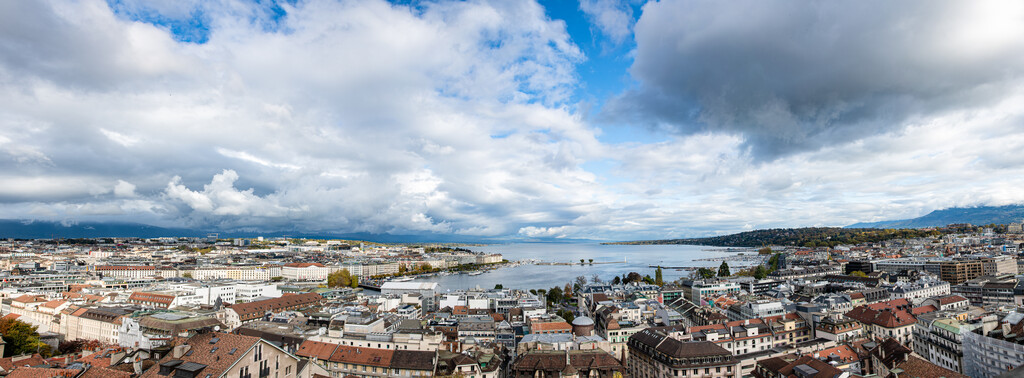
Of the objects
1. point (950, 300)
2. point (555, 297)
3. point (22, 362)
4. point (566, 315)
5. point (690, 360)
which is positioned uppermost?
point (22, 362)

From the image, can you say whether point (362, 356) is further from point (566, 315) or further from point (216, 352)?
point (566, 315)

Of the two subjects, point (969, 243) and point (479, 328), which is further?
point (969, 243)

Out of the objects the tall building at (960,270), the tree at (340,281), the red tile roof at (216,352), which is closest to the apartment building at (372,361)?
the red tile roof at (216,352)

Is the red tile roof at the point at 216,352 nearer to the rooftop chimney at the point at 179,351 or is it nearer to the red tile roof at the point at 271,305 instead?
the rooftop chimney at the point at 179,351

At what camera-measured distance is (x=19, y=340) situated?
35.0 m

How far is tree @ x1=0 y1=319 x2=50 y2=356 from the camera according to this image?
3425 cm

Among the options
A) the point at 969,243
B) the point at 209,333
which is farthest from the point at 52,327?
the point at 969,243

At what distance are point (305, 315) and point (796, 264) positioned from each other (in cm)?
10386

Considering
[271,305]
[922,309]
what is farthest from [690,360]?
[271,305]

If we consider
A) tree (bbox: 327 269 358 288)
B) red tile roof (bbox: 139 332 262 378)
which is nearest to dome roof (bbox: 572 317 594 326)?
red tile roof (bbox: 139 332 262 378)

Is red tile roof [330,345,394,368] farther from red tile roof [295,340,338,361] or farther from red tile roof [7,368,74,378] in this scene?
red tile roof [7,368,74,378]

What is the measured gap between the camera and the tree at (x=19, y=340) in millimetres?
34250

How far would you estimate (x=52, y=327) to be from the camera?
47.9 m

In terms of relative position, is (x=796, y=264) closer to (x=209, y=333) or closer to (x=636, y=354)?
(x=636, y=354)
